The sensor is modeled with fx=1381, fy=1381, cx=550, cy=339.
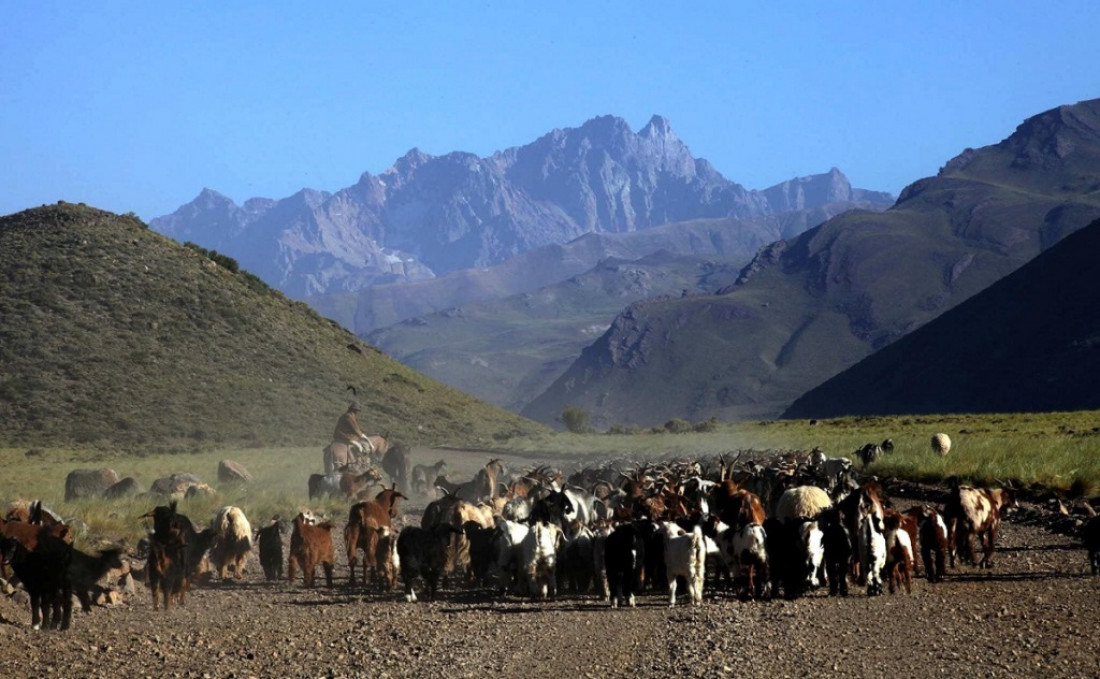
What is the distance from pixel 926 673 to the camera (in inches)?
546

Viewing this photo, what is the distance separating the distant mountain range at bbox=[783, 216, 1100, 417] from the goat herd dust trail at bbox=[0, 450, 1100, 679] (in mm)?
111835

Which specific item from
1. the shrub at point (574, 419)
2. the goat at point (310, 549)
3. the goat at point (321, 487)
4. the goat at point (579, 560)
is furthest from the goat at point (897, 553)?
the shrub at point (574, 419)

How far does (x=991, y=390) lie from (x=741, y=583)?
126 metres

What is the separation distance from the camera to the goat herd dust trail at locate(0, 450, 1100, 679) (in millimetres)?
14352

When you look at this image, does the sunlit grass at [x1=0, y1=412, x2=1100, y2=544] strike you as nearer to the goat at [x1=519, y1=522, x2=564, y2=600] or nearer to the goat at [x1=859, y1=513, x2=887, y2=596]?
the goat at [x1=519, y1=522, x2=564, y2=600]

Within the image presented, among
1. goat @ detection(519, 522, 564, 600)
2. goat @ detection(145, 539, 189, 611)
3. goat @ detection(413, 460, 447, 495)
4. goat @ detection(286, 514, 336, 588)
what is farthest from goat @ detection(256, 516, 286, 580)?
goat @ detection(413, 460, 447, 495)

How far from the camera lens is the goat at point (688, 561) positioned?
18469 millimetres

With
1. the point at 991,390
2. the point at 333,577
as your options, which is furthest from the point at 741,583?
the point at 991,390

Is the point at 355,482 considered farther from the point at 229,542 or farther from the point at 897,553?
the point at 897,553

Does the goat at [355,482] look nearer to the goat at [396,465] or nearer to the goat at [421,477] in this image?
the goat at [421,477]

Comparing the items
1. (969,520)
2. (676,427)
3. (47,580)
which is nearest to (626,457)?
(969,520)

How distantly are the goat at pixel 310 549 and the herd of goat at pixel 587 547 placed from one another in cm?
2

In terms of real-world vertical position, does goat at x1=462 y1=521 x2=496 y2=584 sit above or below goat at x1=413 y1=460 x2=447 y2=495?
below

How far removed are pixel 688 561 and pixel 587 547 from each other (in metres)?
1.96
